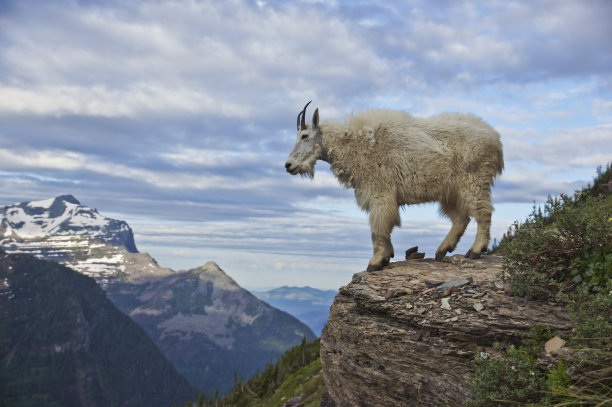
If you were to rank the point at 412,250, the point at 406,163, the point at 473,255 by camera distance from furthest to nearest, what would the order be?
1. the point at 412,250
2. the point at 406,163
3. the point at 473,255

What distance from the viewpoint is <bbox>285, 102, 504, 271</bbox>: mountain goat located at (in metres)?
9.67

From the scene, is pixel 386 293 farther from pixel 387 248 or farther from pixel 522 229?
pixel 522 229

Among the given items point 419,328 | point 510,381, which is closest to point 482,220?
point 419,328

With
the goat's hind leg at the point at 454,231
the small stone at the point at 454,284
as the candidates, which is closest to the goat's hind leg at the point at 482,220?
the goat's hind leg at the point at 454,231

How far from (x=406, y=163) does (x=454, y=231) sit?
1.90 m

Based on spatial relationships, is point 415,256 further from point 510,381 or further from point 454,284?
point 510,381

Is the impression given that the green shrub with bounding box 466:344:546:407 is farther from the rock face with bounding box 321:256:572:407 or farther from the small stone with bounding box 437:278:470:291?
the small stone with bounding box 437:278:470:291

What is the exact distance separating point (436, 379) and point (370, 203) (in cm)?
394

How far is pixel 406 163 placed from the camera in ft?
33.0

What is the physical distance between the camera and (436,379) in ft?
24.4

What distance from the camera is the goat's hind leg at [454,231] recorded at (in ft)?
33.9

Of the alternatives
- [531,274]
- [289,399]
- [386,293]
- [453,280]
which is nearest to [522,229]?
[531,274]

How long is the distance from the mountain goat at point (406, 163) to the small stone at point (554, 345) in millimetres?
3329

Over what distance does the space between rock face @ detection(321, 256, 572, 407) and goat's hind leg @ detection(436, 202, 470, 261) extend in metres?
0.24
